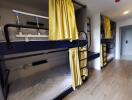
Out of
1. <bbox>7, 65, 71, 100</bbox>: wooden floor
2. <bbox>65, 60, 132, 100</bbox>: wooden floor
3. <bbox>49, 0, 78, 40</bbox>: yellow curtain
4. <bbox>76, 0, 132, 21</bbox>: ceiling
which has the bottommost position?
<bbox>65, 60, 132, 100</bbox>: wooden floor

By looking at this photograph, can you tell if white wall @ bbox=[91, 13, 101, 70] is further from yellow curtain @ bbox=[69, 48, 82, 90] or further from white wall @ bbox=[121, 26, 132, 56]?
white wall @ bbox=[121, 26, 132, 56]

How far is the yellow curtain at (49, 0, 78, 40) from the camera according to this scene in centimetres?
184

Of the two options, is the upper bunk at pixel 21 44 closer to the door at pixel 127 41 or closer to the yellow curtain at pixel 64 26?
the yellow curtain at pixel 64 26

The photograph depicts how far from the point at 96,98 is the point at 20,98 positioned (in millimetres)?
1472

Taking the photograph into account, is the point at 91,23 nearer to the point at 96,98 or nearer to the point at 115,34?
the point at 115,34

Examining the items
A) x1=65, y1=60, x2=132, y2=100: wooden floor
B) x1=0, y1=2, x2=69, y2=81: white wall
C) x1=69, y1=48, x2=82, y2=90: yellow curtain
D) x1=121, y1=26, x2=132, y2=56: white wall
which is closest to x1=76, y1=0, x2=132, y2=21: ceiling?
x1=69, y1=48, x2=82, y2=90: yellow curtain

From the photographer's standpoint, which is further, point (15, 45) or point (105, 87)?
point (105, 87)

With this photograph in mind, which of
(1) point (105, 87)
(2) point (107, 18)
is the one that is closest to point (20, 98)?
(1) point (105, 87)

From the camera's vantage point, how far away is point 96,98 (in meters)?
1.86

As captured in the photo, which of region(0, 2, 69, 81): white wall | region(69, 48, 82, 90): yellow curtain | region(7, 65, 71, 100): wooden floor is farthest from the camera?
region(0, 2, 69, 81): white wall

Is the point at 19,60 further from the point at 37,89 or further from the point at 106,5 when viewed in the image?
the point at 106,5

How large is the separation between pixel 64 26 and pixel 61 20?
0.14 metres

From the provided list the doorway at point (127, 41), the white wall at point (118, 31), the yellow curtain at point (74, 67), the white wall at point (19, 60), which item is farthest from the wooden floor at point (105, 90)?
the doorway at point (127, 41)

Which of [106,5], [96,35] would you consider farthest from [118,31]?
[106,5]
